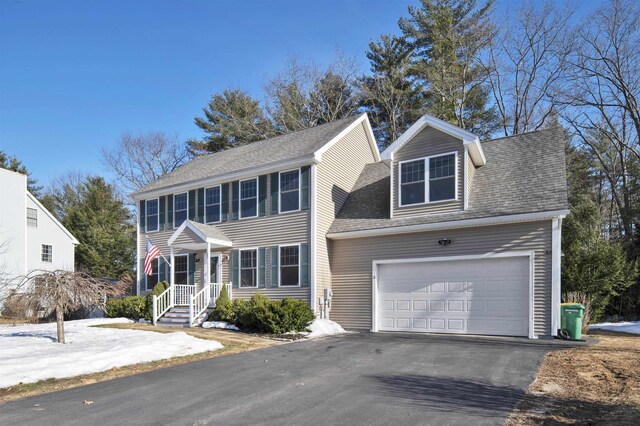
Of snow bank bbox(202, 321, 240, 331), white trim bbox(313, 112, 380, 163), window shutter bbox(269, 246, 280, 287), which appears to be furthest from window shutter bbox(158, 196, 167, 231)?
white trim bbox(313, 112, 380, 163)

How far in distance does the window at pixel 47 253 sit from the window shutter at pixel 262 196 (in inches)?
666

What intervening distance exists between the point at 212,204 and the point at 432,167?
8629 millimetres

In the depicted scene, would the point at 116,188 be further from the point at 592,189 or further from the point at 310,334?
the point at 592,189

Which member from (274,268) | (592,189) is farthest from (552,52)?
(274,268)

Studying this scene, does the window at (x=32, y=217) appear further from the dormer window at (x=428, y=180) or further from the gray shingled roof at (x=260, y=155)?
the dormer window at (x=428, y=180)

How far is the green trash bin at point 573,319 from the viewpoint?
451 inches

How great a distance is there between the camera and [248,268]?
16.8m

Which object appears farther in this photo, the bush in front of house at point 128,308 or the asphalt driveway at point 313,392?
the bush in front of house at point 128,308

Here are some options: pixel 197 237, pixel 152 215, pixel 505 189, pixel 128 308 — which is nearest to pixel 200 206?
pixel 197 237

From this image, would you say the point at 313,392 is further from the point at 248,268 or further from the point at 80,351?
the point at 248,268

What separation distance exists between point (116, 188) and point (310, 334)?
3238 cm

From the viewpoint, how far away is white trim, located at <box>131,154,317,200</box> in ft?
51.9

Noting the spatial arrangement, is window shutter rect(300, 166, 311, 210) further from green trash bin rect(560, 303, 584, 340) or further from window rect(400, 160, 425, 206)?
green trash bin rect(560, 303, 584, 340)

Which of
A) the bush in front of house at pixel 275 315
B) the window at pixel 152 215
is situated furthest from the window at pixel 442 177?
the window at pixel 152 215
